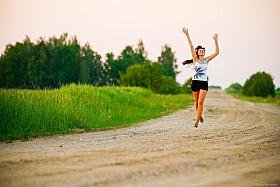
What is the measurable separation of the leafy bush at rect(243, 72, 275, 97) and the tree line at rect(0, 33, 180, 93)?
14.3m

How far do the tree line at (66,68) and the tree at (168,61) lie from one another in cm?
1159

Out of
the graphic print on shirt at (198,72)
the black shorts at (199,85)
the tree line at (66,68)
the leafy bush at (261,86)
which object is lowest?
the black shorts at (199,85)

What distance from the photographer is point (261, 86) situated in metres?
59.3

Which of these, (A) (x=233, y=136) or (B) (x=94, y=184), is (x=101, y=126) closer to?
(A) (x=233, y=136)

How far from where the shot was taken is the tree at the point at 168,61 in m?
93.1

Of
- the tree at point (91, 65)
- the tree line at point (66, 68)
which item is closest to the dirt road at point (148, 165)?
the tree line at point (66, 68)

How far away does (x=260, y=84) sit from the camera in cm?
5953

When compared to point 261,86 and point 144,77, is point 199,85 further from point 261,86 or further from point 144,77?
point 261,86

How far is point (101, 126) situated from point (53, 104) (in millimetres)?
2240

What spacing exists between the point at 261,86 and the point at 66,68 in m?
37.5

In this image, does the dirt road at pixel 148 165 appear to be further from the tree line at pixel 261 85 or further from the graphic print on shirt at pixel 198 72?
the tree line at pixel 261 85

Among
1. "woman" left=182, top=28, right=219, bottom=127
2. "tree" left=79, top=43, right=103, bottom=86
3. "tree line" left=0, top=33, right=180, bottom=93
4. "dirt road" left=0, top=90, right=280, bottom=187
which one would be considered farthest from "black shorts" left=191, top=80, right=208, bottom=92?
"tree" left=79, top=43, right=103, bottom=86

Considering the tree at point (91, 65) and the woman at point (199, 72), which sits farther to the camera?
the tree at point (91, 65)

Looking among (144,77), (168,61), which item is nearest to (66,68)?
Result: (144,77)
